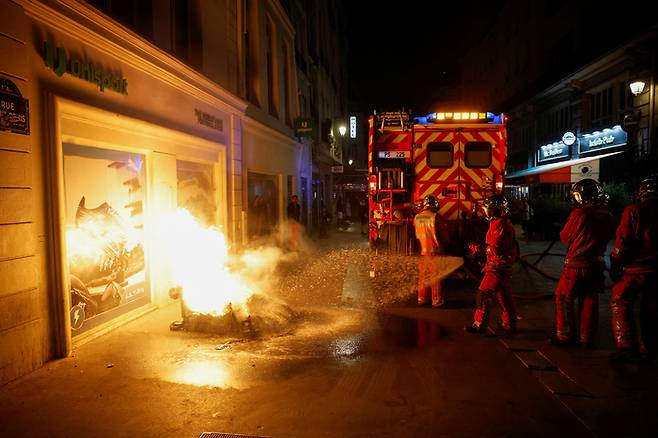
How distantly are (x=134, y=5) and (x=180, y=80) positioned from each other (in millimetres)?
1387

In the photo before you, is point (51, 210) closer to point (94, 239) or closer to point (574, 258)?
point (94, 239)

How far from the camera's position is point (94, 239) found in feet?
20.9

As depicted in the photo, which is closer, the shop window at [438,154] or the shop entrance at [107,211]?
the shop entrance at [107,211]

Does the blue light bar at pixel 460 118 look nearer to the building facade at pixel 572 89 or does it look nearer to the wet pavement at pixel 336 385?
the wet pavement at pixel 336 385

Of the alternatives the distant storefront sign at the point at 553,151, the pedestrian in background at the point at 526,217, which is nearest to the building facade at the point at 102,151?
the pedestrian in background at the point at 526,217

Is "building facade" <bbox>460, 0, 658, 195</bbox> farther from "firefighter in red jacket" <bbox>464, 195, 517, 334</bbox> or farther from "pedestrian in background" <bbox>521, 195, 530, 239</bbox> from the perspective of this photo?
"firefighter in red jacket" <bbox>464, 195, 517, 334</bbox>

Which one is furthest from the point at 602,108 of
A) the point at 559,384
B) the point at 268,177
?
the point at 559,384

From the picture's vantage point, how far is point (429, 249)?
7.59m

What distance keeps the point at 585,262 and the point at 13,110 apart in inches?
254

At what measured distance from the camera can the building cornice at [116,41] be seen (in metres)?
5.25

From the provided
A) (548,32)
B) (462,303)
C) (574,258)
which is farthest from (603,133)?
(574,258)

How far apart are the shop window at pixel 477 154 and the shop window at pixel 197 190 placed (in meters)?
5.54

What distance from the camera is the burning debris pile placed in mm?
6414

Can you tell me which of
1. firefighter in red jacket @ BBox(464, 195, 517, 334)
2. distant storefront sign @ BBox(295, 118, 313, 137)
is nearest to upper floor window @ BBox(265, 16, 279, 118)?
distant storefront sign @ BBox(295, 118, 313, 137)
